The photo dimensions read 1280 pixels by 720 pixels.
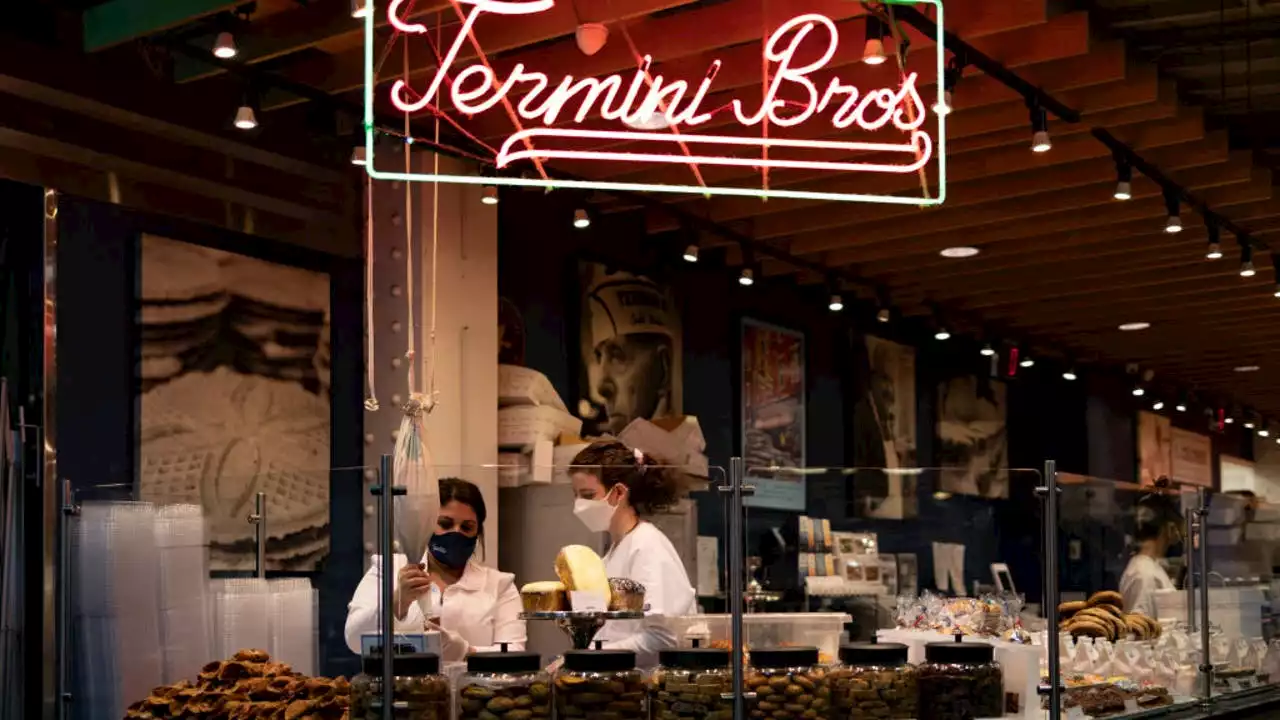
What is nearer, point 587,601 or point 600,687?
point 600,687

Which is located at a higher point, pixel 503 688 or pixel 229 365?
pixel 229 365

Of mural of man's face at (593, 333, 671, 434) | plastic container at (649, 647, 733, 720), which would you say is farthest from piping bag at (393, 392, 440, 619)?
mural of man's face at (593, 333, 671, 434)

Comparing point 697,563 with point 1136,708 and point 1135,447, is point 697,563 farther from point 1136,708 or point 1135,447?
point 1135,447

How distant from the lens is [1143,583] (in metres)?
5.47

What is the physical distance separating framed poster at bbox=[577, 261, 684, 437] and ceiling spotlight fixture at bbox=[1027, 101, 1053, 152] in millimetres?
2744

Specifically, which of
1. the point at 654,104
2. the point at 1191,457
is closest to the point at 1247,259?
the point at 654,104

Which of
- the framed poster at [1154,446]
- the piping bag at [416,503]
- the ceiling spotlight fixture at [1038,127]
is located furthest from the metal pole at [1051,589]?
the framed poster at [1154,446]

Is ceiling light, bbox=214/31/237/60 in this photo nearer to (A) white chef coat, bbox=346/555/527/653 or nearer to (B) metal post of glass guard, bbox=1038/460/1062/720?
(A) white chef coat, bbox=346/555/527/653

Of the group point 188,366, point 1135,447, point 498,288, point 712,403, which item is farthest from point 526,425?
point 1135,447

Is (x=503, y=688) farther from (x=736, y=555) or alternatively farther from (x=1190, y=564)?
(x=1190, y=564)

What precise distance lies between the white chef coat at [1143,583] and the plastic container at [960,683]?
3.77 ft

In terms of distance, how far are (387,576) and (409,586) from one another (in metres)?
0.10

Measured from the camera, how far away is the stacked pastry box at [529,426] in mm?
7363

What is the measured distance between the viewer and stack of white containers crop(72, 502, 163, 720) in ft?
15.4
